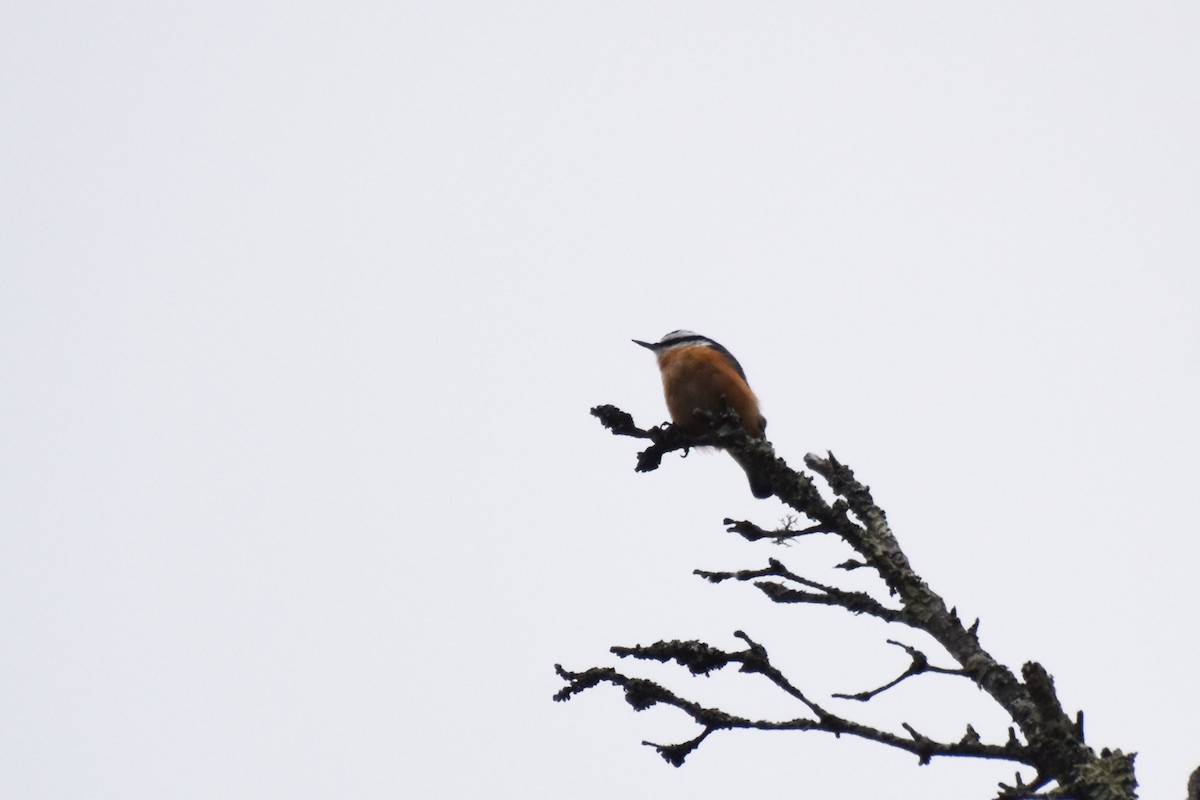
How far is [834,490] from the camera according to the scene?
171 inches

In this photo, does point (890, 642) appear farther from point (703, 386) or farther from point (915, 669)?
point (703, 386)

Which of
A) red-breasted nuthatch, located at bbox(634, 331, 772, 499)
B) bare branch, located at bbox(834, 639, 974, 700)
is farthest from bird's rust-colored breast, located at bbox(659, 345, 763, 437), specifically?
bare branch, located at bbox(834, 639, 974, 700)

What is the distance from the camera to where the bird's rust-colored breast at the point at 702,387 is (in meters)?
7.49

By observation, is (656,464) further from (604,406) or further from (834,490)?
(834,490)

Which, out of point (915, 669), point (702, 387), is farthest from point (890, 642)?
Answer: point (702, 387)

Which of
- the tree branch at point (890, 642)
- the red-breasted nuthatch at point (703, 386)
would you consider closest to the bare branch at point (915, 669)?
the tree branch at point (890, 642)

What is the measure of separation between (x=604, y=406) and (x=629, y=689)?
1.28 meters

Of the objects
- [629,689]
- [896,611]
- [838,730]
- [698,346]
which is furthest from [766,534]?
[698,346]

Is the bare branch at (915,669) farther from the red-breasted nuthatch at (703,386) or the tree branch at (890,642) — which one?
the red-breasted nuthatch at (703,386)

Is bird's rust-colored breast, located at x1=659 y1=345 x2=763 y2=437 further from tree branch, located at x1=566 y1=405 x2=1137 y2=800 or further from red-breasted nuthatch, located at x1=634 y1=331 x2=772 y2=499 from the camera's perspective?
tree branch, located at x1=566 y1=405 x2=1137 y2=800

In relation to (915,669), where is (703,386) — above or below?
above

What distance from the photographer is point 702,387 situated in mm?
7492

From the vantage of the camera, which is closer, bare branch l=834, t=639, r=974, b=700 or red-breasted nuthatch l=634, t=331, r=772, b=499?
bare branch l=834, t=639, r=974, b=700

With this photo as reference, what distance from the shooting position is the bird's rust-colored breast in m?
7.49
